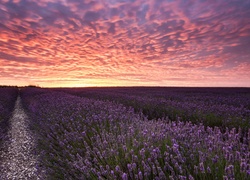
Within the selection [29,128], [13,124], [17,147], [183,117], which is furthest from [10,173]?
[183,117]

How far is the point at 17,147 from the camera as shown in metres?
4.81

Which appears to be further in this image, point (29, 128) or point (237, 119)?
point (29, 128)

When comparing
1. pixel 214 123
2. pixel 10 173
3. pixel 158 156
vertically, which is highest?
pixel 158 156

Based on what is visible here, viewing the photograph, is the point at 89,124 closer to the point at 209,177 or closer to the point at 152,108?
the point at 209,177

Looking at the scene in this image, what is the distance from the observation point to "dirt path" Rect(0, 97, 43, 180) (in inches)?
138

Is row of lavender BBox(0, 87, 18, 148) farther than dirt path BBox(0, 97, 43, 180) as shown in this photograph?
Yes

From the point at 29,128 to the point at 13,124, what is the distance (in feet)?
3.27

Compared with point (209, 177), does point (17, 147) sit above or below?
below

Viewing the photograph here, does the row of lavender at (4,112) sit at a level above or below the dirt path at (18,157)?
above

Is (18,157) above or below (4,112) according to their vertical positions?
below

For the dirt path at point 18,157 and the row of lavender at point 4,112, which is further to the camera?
the row of lavender at point 4,112

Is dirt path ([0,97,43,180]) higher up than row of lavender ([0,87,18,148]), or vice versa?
row of lavender ([0,87,18,148])

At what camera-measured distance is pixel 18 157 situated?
4.19m

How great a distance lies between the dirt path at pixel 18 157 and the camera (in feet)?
11.5
